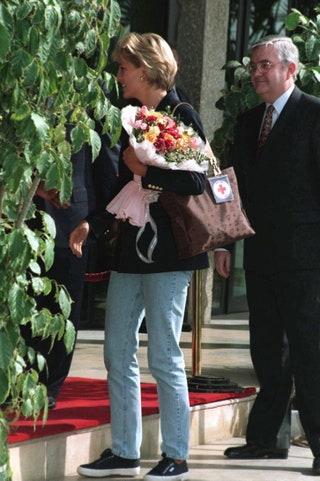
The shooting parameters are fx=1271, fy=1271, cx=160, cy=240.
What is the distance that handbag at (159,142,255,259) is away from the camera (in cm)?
523

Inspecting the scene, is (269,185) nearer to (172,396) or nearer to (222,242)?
(222,242)

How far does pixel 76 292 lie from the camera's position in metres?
6.00

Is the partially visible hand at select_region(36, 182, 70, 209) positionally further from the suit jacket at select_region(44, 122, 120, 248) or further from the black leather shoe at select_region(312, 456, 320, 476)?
the black leather shoe at select_region(312, 456, 320, 476)

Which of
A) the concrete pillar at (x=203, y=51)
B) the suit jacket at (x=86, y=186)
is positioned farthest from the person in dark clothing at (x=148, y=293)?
the concrete pillar at (x=203, y=51)

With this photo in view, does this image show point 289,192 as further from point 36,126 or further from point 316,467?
point 36,126

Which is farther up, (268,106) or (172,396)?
(268,106)

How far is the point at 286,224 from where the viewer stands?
18.8ft

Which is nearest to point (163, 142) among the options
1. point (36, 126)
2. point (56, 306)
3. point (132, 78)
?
point (132, 78)

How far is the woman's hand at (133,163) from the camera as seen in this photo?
17.0 ft

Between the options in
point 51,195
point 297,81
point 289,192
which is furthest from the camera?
point 297,81

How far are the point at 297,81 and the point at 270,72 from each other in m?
1.18

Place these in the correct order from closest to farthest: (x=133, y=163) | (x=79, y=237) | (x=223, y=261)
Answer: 1. (x=133, y=163)
2. (x=79, y=237)
3. (x=223, y=261)

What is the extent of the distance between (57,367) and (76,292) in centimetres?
37

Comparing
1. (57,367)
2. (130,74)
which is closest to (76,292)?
(57,367)
